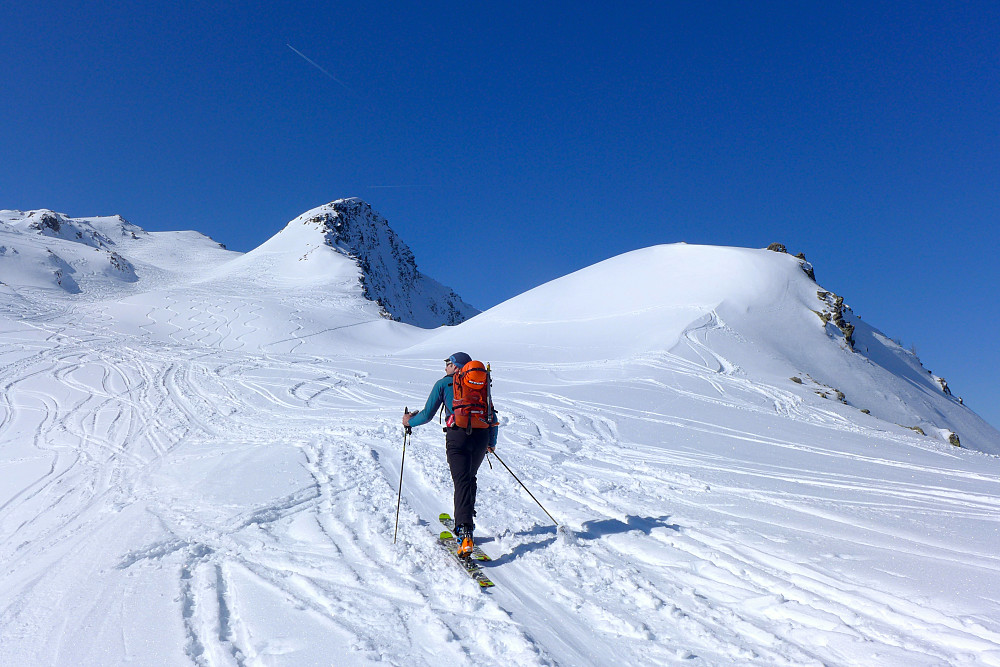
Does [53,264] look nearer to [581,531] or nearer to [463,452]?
[463,452]

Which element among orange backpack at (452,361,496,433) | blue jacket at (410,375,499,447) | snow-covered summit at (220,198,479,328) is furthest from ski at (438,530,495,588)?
snow-covered summit at (220,198,479,328)

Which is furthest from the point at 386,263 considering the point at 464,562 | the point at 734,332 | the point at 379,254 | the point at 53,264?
the point at 464,562

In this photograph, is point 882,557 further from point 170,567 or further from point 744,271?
point 744,271

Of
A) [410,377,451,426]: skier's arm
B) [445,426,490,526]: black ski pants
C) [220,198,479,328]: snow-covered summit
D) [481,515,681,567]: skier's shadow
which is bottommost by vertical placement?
[481,515,681,567]: skier's shadow

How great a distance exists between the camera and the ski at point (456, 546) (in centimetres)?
491

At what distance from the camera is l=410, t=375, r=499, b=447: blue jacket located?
17.7ft

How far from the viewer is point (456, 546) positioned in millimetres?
5125

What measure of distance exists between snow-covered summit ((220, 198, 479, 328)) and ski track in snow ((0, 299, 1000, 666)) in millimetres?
37089

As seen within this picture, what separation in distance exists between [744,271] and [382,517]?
26419 millimetres

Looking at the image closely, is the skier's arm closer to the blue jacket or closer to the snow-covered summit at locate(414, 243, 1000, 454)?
the blue jacket

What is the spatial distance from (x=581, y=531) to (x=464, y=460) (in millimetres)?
1580

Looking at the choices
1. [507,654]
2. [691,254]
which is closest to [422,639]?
[507,654]

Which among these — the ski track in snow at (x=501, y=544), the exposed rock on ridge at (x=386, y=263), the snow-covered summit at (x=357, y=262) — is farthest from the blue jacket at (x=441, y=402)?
the exposed rock on ridge at (x=386, y=263)

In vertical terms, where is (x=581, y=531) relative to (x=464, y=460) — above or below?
below
